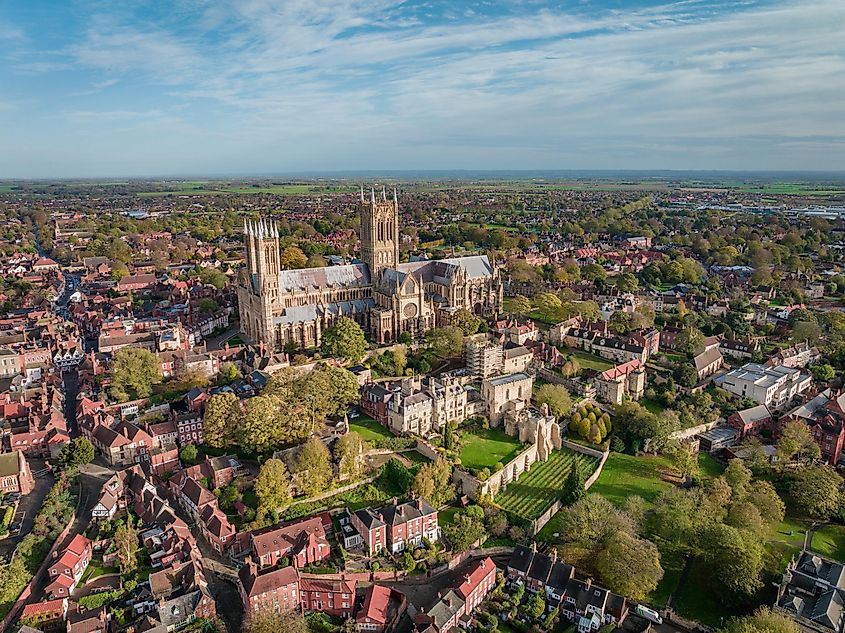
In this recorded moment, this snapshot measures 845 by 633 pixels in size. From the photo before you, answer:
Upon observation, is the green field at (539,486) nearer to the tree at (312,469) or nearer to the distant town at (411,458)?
the distant town at (411,458)

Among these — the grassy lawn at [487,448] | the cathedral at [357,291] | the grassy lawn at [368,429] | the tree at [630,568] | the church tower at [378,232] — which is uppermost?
the church tower at [378,232]

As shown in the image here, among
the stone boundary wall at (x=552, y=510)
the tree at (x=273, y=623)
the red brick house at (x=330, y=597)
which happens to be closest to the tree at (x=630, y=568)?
the stone boundary wall at (x=552, y=510)

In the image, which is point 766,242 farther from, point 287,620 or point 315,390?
point 287,620

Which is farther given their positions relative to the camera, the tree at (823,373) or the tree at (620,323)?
the tree at (620,323)

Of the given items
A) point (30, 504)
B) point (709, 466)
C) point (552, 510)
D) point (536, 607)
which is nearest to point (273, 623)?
point (536, 607)

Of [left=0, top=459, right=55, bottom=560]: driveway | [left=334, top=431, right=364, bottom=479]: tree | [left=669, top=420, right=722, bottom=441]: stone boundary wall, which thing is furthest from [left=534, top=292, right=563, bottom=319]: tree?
[left=0, top=459, right=55, bottom=560]: driveway

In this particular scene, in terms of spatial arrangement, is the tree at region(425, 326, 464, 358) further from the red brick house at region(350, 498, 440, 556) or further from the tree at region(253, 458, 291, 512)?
the tree at region(253, 458, 291, 512)
